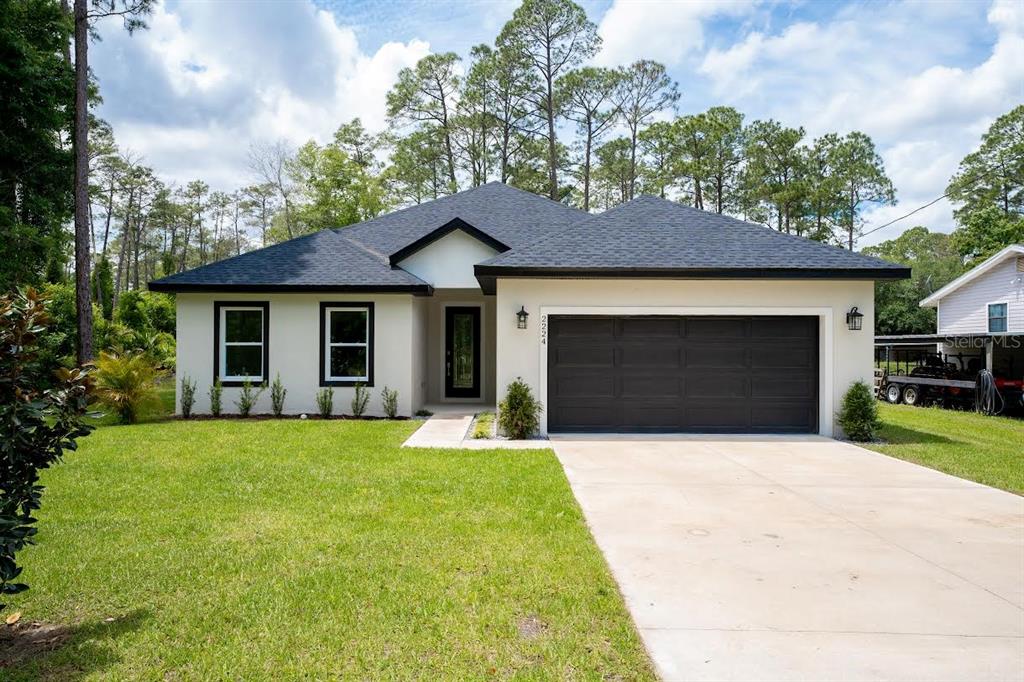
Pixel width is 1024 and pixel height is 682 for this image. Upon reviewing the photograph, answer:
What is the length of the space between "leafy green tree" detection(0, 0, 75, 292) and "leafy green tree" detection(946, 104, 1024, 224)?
38442mm

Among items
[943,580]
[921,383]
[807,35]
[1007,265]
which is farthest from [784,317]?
[1007,265]

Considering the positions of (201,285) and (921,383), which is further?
(921,383)

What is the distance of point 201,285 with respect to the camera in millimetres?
12266

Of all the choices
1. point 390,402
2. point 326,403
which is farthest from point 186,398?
point 390,402

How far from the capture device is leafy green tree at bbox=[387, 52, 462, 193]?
29547 mm

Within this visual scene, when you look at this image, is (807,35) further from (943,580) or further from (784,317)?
(943,580)

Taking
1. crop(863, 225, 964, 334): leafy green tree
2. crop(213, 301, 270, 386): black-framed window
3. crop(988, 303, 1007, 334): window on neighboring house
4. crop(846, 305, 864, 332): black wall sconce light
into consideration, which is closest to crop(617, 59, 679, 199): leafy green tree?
crop(863, 225, 964, 334): leafy green tree

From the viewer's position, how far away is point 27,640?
3287mm

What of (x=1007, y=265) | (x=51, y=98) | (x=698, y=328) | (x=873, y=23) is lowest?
(x=698, y=328)

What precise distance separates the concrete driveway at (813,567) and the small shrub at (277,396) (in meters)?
7.30

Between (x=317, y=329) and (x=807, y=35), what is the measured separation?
46.5ft

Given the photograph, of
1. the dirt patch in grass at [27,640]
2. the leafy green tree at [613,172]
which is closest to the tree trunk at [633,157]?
the leafy green tree at [613,172]

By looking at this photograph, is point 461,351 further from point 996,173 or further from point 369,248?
point 996,173

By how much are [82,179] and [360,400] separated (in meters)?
8.96
